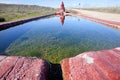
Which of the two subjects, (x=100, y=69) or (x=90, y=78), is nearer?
(x=90, y=78)

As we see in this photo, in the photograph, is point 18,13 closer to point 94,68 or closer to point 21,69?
point 21,69

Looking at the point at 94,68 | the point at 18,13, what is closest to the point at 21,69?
the point at 94,68

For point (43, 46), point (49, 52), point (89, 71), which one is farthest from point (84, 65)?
point (43, 46)

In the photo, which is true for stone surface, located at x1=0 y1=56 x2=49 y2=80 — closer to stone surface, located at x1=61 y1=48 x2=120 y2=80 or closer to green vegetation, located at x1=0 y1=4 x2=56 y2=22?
stone surface, located at x1=61 y1=48 x2=120 y2=80

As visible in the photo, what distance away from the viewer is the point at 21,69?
254 cm

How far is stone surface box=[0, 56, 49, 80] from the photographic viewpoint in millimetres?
2309

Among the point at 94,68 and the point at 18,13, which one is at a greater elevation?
the point at 94,68

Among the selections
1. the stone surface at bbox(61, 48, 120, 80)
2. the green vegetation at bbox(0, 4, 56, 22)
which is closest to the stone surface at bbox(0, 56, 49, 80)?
the stone surface at bbox(61, 48, 120, 80)

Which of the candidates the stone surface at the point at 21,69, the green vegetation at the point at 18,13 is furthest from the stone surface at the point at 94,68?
the green vegetation at the point at 18,13

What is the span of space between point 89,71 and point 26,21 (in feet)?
29.9

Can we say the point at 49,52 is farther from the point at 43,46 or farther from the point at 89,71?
the point at 89,71

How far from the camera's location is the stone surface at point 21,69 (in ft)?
7.57

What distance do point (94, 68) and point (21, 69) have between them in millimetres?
1092

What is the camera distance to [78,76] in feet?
7.70
